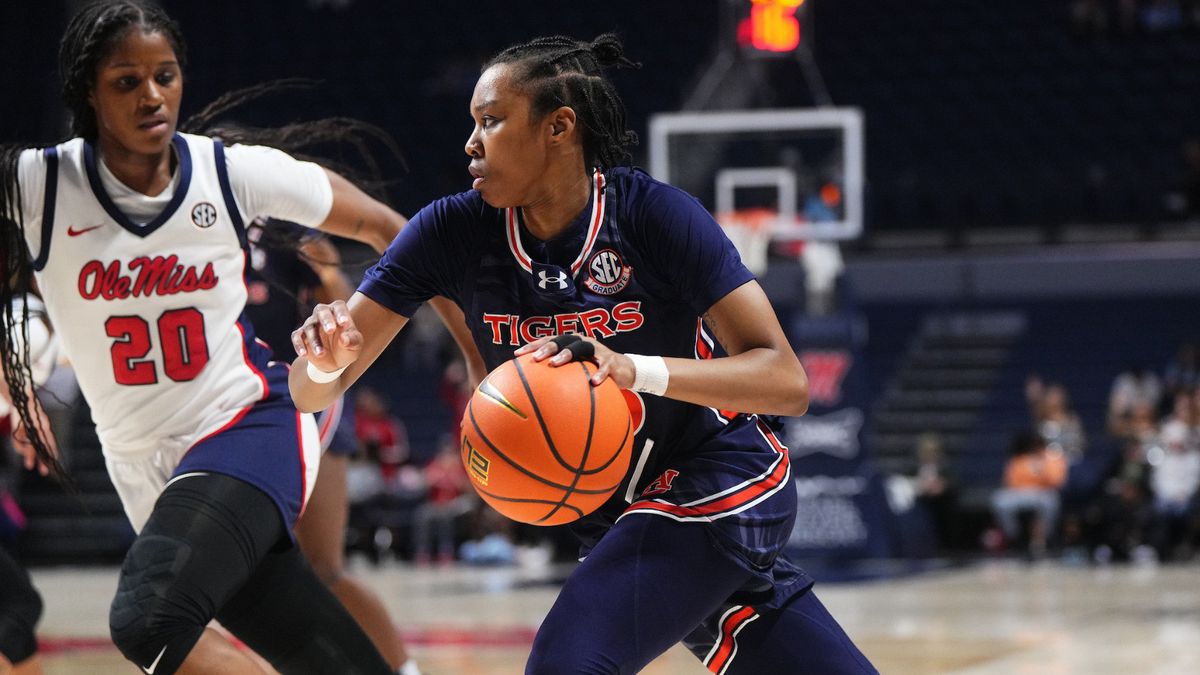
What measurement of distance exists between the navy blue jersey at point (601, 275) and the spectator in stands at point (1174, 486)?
10.2m

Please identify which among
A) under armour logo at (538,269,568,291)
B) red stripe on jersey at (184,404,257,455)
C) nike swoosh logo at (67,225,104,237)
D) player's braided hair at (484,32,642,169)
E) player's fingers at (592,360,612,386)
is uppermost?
player's braided hair at (484,32,642,169)

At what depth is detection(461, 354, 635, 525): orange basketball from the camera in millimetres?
2734

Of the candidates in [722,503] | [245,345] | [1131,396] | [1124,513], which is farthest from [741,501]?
[1131,396]

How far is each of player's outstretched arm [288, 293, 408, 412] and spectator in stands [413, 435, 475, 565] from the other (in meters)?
10.6

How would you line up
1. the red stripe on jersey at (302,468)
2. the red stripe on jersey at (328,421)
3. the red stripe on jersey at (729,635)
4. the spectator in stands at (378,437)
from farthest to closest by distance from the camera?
the spectator in stands at (378,437)
the red stripe on jersey at (328,421)
the red stripe on jersey at (302,468)
the red stripe on jersey at (729,635)

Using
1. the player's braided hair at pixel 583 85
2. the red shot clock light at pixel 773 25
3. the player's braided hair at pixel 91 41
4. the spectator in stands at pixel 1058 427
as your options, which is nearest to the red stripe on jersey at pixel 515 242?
the player's braided hair at pixel 583 85

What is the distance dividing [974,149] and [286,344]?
14.2 metres

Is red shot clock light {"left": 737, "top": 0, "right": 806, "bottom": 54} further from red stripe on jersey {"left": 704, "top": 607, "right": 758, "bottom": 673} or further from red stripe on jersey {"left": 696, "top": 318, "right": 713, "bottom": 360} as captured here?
red stripe on jersey {"left": 704, "top": 607, "right": 758, "bottom": 673}

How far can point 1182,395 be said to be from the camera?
42.3 ft

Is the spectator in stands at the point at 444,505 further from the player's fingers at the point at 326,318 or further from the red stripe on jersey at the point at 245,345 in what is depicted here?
the player's fingers at the point at 326,318

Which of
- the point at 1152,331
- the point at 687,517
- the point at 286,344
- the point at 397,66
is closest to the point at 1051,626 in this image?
the point at 286,344

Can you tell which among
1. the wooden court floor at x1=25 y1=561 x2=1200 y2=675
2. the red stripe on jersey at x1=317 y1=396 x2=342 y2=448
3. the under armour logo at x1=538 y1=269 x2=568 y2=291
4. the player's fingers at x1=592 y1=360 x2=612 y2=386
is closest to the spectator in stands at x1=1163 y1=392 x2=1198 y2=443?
the wooden court floor at x1=25 y1=561 x2=1200 y2=675

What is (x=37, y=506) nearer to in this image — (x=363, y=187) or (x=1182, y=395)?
(x=1182, y=395)

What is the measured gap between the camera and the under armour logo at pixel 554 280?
300 cm
